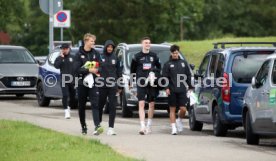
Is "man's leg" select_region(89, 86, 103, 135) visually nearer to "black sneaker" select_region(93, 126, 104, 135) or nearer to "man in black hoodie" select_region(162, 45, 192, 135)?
"black sneaker" select_region(93, 126, 104, 135)

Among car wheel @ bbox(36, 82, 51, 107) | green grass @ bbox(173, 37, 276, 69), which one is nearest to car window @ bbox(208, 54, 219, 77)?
car wheel @ bbox(36, 82, 51, 107)

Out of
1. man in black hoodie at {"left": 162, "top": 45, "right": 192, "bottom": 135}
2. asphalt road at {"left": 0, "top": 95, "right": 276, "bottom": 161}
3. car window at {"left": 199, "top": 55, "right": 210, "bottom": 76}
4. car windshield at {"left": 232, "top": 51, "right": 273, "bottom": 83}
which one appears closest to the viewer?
asphalt road at {"left": 0, "top": 95, "right": 276, "bottom": 161}

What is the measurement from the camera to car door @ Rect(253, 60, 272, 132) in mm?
18062

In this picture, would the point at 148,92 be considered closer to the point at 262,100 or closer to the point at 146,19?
the point at 262,100

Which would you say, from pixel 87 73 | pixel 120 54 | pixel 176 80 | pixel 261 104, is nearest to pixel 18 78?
pixel 120 54

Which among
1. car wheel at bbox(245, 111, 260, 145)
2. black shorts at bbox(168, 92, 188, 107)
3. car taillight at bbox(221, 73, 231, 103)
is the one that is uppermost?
car taillight at bbox(221, 73, 231, 103)

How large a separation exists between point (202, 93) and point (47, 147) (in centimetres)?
627

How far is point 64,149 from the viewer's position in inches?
645

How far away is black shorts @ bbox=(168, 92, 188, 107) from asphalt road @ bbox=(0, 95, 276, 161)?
600 millimetres

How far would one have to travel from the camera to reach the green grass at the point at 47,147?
15.1 m

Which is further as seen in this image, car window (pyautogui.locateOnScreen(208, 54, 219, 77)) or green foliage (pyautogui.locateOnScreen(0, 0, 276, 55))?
green foliage (pyautogui.locateOnScreen(0, 0, 276, 55))

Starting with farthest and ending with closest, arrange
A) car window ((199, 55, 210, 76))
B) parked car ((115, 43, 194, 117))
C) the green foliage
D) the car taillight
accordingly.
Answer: the green foliage → parked car ((115, 43, 194, 117)) → car window ((199, 55, 210, 76)) → the car taillight

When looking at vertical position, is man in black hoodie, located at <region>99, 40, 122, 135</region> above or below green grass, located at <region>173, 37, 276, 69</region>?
above

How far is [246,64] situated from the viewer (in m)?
20.7
